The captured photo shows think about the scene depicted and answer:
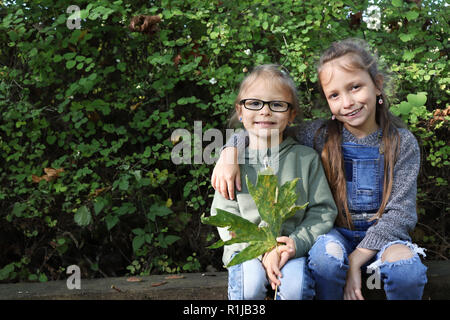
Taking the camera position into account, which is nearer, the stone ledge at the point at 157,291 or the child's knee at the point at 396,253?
the child's knee at the point at 396,253

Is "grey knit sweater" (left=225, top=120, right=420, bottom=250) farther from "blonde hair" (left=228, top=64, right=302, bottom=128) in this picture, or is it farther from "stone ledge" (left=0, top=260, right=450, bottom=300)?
"stone ledge" (left=0, top=260, right=450, bottom=300)

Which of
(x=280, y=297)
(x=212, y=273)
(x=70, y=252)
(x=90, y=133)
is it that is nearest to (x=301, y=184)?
(x=280, y=297)

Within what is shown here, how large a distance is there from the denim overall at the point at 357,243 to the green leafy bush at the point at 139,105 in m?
0.58

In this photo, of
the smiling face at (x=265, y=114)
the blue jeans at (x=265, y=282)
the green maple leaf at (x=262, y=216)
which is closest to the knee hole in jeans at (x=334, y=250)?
the blue jeans at (x=265, y=282)

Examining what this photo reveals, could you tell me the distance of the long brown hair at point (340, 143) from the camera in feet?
6.77

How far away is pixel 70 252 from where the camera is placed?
2.93 m

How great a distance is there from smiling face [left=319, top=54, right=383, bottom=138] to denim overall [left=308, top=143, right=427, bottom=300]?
0.15 meters

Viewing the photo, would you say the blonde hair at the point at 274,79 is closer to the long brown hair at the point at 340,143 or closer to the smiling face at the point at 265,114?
the smiling face at the point at 265,114

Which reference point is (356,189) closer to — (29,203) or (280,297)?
(280,297)

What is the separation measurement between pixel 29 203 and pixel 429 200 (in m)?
2.34

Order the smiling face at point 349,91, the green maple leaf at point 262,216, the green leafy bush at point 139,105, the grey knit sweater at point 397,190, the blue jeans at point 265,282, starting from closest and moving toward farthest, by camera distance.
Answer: the green maple leaf at point 262,216 → the blue jeans at point 265,282 → the grey knit sweater at point 397,190 → the smiling face at point 349,91 → the green leafy bush at point 139,105

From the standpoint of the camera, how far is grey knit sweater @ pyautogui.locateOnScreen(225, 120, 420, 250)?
1941mm

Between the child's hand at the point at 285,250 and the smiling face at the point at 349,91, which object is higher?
the smiling face at the point at 349,91

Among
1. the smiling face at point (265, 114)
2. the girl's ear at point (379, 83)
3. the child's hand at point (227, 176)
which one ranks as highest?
the girl's ear at point (379, 83)
